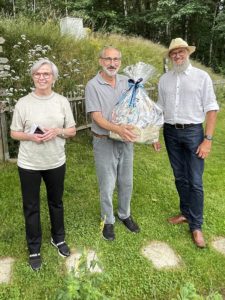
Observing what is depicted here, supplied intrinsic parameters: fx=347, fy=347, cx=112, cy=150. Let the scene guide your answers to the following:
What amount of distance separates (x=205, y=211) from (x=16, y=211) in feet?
7.46

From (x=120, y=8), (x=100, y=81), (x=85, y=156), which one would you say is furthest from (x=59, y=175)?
(x=120, y=8)

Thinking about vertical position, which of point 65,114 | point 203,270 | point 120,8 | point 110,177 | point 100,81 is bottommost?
point 203,270

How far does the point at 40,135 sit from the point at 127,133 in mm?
722

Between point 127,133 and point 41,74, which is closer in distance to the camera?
point 41,74

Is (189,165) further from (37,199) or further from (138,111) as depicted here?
(37,199)

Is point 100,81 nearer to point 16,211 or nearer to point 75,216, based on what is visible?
point 75,216

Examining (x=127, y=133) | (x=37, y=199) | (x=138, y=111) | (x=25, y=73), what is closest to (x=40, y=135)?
(x=37, y=199)

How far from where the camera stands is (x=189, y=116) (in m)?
3.27

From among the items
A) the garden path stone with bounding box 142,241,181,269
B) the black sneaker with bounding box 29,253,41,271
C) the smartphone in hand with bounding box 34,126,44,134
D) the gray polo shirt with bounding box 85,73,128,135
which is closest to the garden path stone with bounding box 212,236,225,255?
the garden path stone with bounding box 142,241,181,269

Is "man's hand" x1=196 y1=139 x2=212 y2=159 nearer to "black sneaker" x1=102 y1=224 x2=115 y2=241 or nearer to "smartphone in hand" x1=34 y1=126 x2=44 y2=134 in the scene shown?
"black sneaker" x1=102 y1=224 x2=115 y2=241

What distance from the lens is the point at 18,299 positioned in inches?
107

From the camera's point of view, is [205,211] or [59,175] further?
[205,211]

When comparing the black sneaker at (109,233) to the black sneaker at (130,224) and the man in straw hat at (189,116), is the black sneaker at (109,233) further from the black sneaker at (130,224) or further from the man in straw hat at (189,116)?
the man in straw hat at (189,116)

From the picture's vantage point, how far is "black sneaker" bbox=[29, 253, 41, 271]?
3.05 m
